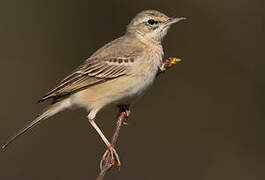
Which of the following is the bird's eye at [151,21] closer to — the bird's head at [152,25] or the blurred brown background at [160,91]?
the bird's head at [152,25]

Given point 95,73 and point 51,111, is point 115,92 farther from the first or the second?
point 51,111

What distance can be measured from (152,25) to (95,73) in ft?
3.37

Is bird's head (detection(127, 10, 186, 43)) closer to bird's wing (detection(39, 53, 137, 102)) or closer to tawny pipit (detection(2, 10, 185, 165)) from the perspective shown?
tawny pipit (detection(2, 10, 185, 165))

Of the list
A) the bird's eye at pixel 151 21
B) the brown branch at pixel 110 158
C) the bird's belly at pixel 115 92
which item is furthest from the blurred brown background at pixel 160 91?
the bird's eye at pixel 151 21

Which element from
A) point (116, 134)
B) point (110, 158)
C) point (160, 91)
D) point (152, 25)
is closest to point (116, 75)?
point (152, 25)

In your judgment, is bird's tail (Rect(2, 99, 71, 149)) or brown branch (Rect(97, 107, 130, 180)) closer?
brown branch (Rect(97, 107, 130, 180))

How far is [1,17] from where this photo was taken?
420 inches

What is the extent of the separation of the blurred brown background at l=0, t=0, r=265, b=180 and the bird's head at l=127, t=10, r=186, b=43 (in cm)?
314

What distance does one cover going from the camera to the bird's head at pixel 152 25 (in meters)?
6.57

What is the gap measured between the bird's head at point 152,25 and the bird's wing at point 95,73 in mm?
424

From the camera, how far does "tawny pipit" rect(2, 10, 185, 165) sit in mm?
6250

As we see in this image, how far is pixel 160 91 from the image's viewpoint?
10.4 m

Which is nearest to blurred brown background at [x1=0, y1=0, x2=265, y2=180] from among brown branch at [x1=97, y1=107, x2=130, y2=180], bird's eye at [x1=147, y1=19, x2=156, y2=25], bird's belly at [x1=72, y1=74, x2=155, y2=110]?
bird's belly at [x1=72, y1=74, x2=155, y2=110]

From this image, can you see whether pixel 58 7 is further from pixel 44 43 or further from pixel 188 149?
pixel 188 149
